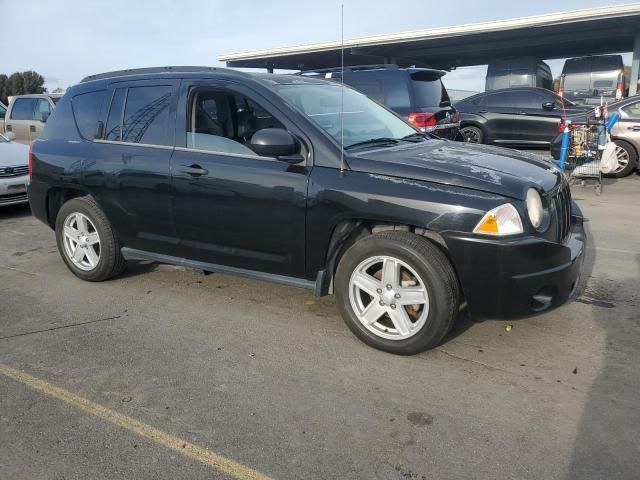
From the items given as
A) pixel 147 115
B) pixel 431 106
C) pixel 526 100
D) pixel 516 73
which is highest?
→ pixel 516 73

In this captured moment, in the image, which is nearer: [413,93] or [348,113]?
[348,113]

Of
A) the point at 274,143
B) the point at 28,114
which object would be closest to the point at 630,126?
the point at 274,143

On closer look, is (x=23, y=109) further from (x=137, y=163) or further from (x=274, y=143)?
(x=274, y=143)

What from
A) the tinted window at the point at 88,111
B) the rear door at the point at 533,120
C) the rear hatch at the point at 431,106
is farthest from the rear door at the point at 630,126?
the tinted window at the point at 88,111

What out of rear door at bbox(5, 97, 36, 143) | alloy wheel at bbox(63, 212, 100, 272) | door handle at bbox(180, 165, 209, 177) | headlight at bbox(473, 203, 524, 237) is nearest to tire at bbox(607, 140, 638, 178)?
headlight at bbox(473, 203, 524, 237)

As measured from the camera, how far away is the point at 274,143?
3.61 meters

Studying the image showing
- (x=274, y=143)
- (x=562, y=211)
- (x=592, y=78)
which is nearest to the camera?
(x=274, y=143)

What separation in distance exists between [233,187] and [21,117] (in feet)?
37.7

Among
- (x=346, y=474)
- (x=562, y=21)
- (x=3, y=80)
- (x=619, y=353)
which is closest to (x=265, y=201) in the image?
(x=346, y=474)

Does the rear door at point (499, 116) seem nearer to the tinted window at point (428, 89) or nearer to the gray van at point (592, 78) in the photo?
the tinted window at point (428, 89)

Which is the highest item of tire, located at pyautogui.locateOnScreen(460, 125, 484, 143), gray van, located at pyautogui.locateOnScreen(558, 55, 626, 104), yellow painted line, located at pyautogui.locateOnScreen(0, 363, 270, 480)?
gray van, located at pyautogui.locateOnScreen(558, 55, 626, 104)

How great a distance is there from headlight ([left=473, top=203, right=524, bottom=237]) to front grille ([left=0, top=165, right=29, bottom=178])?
724 cm

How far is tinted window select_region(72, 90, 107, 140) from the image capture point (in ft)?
16.1

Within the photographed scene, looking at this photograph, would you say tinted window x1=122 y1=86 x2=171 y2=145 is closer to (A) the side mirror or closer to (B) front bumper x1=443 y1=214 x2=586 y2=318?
(A) the side mirror
